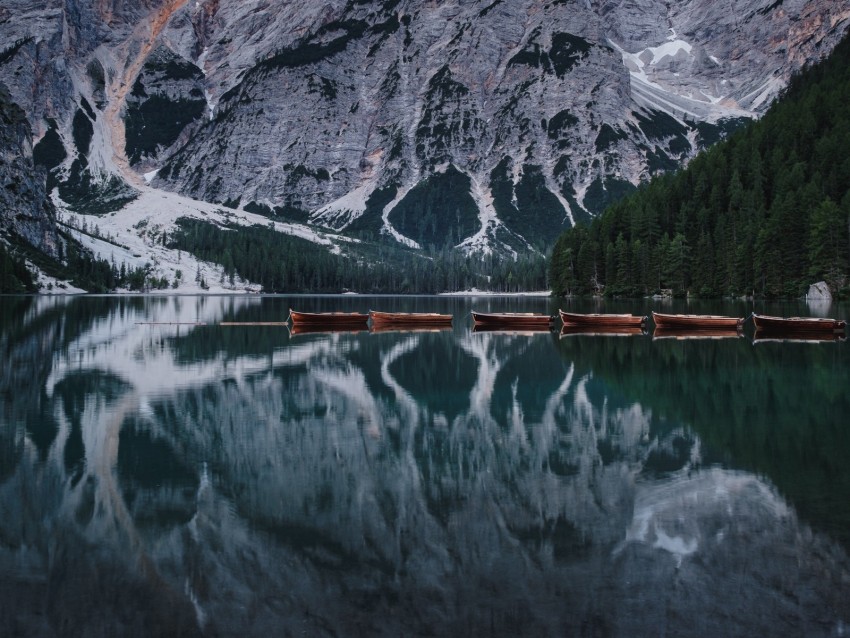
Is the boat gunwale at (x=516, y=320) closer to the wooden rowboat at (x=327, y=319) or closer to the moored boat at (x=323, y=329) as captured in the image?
the wooden rowboat at (x=327, y=319)

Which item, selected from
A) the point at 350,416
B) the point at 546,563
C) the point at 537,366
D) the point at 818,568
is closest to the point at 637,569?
the point at 546,563

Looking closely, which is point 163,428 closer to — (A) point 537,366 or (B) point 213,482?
(B) point 213,482

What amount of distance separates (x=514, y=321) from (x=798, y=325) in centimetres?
2611

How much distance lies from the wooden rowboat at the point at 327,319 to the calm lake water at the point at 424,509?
1597 inches

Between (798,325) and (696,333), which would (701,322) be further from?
(798,325)

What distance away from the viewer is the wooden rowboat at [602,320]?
6756 centimetres

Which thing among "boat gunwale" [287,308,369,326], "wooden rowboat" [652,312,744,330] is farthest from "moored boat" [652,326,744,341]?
"boat gunwale" [287,308,369,326]

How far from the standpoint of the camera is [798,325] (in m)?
59.3

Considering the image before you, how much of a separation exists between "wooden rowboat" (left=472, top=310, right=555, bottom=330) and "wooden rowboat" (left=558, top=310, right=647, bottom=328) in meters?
3.23

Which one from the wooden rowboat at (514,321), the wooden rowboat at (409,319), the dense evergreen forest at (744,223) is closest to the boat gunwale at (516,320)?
the wooden rowboat at (514,321)

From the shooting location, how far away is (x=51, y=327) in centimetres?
6631

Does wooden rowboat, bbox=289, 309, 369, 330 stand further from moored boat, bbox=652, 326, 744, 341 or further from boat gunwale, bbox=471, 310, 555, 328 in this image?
moored boat, bbox=652, 326, 744, 341

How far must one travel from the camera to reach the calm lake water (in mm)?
10211

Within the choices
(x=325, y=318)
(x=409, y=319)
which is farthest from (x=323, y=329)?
(x=409, y=319)
